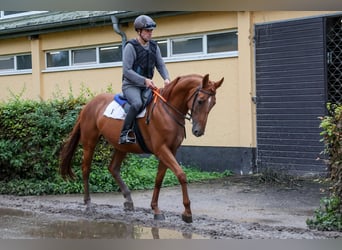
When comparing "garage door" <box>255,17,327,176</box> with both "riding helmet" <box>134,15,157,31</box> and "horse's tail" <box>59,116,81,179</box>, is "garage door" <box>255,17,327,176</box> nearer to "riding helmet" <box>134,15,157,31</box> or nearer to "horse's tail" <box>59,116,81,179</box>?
"horse's tail" <box>59,116,81,179</box>

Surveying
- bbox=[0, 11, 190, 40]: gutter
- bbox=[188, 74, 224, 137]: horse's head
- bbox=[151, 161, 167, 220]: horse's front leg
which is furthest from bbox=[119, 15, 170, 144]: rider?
bbox=[0, 11, 190, 40]: gutter

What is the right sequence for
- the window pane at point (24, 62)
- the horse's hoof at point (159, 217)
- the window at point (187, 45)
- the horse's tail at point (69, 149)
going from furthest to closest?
the window pane at point (24, 62) < the window at point (187, 45) < the horse's tail at point (69, 149) < the horse's hoof at point (159, 217)

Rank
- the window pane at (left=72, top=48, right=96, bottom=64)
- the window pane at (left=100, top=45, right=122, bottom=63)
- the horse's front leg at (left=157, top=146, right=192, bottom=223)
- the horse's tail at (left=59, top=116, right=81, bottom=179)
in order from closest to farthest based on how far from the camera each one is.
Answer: the horse's front leg at (left=157, top=146, right=192, bottom=223) → the horse's tail at (left=59, top=116, right=81, bottom=179) → the window pane at (left=100, top=45, right=122, bottom=63) → the window pane at (left=72, top=48, right=96, bottom=64)

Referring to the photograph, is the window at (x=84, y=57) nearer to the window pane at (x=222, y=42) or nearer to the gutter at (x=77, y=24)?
the gutter at (x=77, y=24)

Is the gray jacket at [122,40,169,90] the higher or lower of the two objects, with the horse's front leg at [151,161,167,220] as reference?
higher

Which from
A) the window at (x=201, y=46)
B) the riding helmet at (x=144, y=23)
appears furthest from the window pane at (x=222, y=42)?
the riding helmet at (x=144, y=23)

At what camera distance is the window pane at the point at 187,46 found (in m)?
13.5

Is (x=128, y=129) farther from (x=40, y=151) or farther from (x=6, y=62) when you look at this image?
(x=6, y=62)

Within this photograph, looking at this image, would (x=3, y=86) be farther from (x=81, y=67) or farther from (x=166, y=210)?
(x=166, y=210)

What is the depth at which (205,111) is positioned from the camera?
23.2 ft

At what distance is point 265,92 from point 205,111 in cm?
522

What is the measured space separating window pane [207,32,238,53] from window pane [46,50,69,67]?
214 inches

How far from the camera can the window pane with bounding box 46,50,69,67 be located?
1688 centimetres

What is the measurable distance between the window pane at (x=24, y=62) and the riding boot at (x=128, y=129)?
11.2 m
